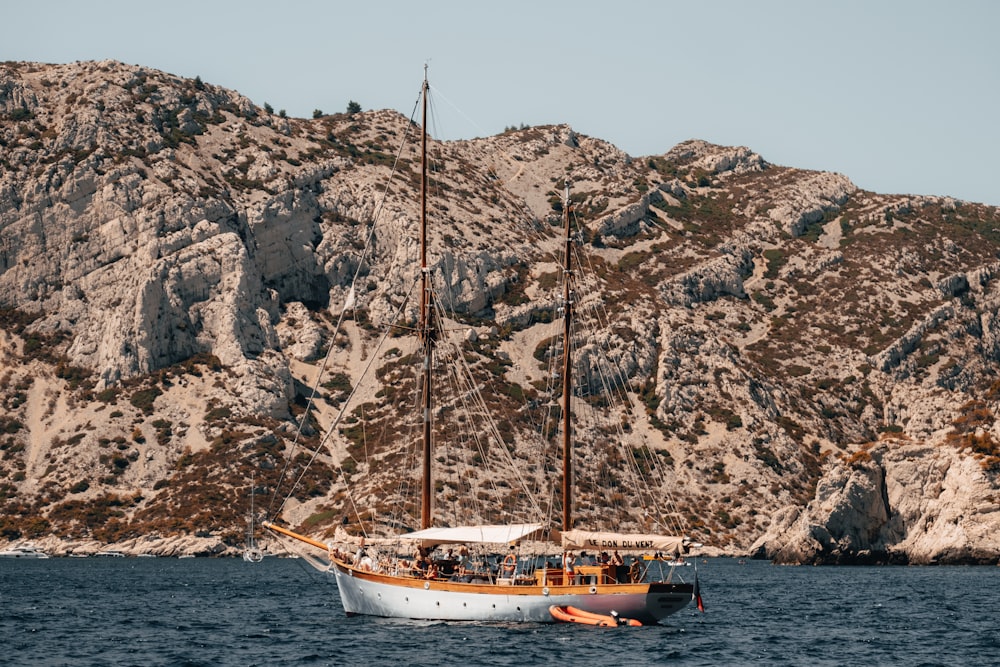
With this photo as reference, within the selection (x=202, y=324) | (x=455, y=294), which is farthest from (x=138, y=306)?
(x=455, y=294)

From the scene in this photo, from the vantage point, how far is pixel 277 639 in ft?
187

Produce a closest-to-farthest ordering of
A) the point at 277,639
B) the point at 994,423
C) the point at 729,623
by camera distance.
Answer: the point at 277,639
the point at 729,623
the point at 994,423

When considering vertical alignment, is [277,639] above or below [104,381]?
below

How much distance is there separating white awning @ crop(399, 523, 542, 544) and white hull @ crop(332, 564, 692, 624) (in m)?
2.92

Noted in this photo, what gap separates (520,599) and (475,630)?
9.91 ft

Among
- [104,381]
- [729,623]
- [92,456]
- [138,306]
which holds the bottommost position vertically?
[729,623]

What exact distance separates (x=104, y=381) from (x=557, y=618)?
120 meters

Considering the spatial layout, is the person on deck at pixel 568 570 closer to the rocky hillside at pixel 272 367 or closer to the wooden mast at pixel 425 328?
the wooden mast at pixel 425 328

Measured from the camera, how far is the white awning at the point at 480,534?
63906 mm

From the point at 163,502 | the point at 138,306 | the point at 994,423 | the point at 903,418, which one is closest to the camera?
the point at 994,423

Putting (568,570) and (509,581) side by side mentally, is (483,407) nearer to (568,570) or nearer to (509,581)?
(509,581)

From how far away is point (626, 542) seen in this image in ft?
209

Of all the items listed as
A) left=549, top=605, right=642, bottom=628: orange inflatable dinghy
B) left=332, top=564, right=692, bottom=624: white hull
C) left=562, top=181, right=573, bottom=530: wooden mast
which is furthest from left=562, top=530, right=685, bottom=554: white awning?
left=549, top=605, right=642, bottom=628: orange inflatable dinghy

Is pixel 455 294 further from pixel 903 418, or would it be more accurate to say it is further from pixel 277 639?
pixel 277 639
